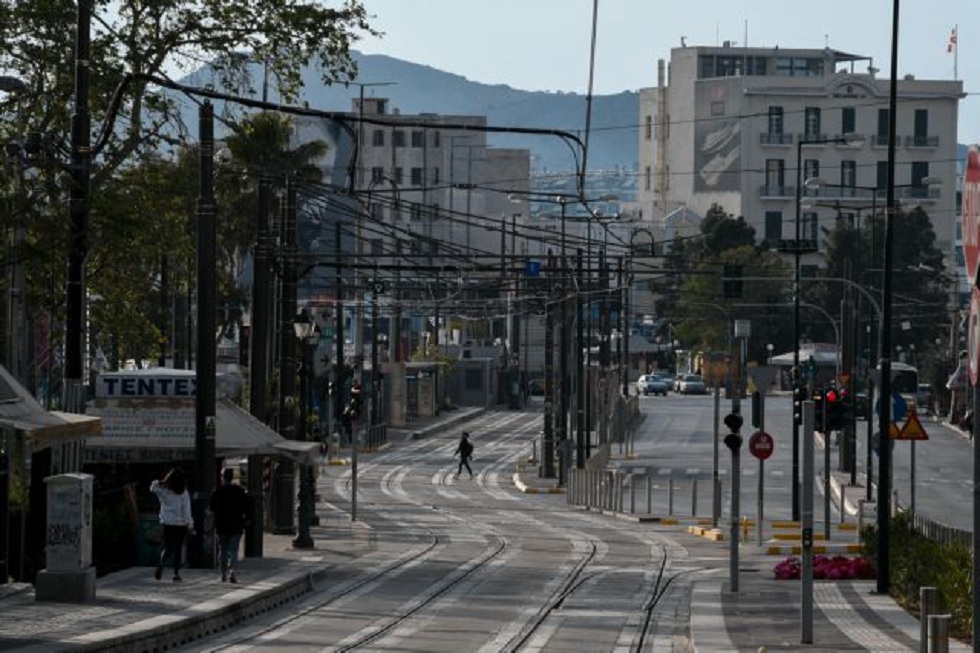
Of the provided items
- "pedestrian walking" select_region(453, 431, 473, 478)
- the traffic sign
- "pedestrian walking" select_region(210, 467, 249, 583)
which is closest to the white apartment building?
"pedestrian walking" select_region(453, 431, 473, 478)

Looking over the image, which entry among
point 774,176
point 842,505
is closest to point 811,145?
point 774,176

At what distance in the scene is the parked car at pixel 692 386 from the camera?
5812 inches

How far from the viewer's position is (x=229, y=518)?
3284cm

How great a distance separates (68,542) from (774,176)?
147 m

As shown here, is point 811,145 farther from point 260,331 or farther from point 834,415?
point 260,331

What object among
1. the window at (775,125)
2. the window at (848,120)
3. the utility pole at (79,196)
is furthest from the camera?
the window at (775,125)

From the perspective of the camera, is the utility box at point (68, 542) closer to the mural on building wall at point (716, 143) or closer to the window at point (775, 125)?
the window at point (775, 125)

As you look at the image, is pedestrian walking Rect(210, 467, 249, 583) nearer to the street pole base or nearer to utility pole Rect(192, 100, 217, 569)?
utility pole Rect(192, 100, 217, 569)

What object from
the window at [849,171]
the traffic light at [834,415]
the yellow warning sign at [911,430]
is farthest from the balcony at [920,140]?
the yellow warning sign at [911,430]

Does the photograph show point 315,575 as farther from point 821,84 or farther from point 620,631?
point 821,84

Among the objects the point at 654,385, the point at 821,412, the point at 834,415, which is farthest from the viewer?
the point at 654,385

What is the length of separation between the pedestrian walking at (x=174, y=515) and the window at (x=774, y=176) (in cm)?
14122

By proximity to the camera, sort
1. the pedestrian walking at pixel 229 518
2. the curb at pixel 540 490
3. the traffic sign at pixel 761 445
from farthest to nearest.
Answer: the curb at pixel 540 490
the traffic sign at pixel 761 445
the pedestrian walking at pixel 229 518

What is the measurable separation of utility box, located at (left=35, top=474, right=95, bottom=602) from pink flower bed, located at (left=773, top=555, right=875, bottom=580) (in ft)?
43.9
